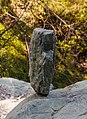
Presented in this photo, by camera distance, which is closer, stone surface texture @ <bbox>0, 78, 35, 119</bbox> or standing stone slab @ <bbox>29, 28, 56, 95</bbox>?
standing stone slab @ <bbox>29, 28, 56, 95</bbox>

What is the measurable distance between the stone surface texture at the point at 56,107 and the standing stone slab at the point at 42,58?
8 centimetres

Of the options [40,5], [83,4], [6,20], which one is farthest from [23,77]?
[83,4]

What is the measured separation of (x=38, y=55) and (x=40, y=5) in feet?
11.1

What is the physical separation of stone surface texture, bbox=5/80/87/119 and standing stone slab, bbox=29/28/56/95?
8 cm

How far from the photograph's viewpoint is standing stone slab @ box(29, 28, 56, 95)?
76.3 inches

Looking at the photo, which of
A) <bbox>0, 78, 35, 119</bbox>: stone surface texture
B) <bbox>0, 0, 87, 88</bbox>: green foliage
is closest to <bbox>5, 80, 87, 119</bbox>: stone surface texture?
<bbox>0, 78, 35, 119</bbox>: stone surface texture

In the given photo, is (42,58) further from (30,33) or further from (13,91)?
(30,33)

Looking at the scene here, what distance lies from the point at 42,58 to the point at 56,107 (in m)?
0.29

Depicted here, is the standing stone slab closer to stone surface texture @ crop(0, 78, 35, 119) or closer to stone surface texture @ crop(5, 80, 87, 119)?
stone surface texture @ crop(5, 80, 87, 119)

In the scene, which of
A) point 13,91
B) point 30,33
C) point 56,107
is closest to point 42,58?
point 56,107

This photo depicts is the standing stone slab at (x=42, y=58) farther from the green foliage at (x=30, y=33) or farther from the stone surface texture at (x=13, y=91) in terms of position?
the green foliage at (x=30, y=33)

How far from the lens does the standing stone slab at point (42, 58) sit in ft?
6.36

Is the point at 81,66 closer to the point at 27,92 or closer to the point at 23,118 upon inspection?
the point at 27,92

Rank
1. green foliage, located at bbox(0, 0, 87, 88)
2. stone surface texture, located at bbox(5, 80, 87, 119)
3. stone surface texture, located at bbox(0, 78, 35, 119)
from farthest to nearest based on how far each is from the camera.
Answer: green foliage, located at bbox(0, 0, 87, 88) < stone surface texture, located at bbox(0, 78, 35, 119) < stone surface texture, located at bbox(5, 80, 87, 119)
